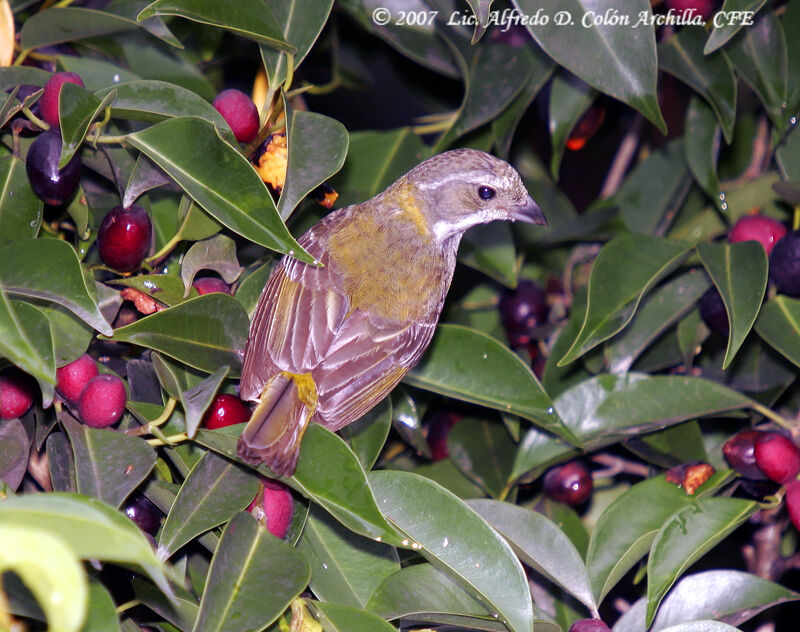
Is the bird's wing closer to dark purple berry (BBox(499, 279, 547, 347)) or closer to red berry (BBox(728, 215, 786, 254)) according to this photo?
dark purple berry (BBox(499, 279, 547, 347))

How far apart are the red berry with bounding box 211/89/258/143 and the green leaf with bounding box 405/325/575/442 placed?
2.97ft

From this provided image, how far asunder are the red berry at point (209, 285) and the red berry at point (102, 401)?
1.41 feet

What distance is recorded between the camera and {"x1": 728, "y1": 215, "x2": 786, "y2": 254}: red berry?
110 inches

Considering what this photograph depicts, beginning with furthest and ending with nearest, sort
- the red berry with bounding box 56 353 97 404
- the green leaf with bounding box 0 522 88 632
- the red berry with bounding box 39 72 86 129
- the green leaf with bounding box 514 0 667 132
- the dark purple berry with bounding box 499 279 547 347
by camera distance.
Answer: the dark purple berry with bounding box 499 279 547 347, the green leaf with bounding box 514 0 667 132, the red berry with bounding box 39 72 86 129, the red berry with bounding box 56 353 97 404, the green leaf with bounding box 0 522 88 632

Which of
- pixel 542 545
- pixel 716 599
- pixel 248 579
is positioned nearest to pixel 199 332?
pixel 248 579

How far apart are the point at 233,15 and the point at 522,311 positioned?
4.73 ft

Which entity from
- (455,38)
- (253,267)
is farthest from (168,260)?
(455,38)

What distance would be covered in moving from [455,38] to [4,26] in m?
1.45

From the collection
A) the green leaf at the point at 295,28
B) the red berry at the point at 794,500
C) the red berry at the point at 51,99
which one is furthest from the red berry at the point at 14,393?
the red berry at the point at 794,500

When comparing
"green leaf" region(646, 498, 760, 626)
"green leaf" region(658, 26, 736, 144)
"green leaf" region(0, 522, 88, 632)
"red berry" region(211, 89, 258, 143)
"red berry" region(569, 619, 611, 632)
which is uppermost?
"green leaf" region(658, 26, 736, 144)

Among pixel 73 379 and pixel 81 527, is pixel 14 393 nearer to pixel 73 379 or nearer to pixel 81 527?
pixel 73 379

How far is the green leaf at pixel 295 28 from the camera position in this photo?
2.44 m

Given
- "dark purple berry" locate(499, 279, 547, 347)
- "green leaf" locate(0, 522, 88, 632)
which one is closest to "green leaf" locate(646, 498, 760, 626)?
"dark purple berry" locate(499, 279, 547, 347)

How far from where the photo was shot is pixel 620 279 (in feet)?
8.54
